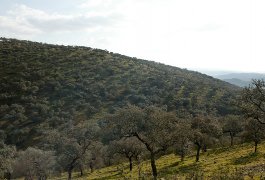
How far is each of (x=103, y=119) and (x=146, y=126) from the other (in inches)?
2679

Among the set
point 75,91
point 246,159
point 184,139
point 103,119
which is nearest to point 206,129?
point 184,139

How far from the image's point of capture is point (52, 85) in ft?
431

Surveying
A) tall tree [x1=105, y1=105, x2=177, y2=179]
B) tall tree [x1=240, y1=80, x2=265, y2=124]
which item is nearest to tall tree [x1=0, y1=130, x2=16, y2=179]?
tall tree [x1=105, y1=105, x2=177, y2=179]

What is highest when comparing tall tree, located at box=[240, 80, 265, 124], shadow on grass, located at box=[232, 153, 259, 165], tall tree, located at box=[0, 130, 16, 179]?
tall tree, located at box=[240, 80, 265, 124]

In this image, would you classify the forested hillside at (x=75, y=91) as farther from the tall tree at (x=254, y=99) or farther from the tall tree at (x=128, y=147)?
the tall tree at (x=254, y=99)

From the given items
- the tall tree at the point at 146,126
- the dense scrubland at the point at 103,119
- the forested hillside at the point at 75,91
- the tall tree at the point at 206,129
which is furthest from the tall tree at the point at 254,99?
the forested hillside at the point at 75,91

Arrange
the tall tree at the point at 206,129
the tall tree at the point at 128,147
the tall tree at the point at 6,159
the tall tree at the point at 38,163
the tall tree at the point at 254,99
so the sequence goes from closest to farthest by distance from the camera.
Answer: the tall tree at the point at 254,99
the tall tree at the point at 6,159
the tall tree at the point at 38,163
the tall tree at the point at 206,129
the tall tree at the point at 128,147

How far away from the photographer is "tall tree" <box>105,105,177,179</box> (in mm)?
44844

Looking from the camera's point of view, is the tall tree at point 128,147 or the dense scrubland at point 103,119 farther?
the tall tree at point 128,147

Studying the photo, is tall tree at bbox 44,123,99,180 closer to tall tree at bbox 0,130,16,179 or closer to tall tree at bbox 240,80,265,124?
tall tree at bbox 0,130,16,179

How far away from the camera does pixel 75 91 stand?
A: 132 metres

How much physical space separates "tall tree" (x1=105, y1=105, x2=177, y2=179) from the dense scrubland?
128 mm

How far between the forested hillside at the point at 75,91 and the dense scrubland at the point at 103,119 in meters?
0.35

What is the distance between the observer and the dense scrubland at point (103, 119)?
64125 millimetres
